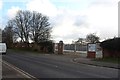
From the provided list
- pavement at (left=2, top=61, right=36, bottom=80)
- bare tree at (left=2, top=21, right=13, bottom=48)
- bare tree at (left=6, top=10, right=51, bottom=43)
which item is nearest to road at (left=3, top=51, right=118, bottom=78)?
A: pavement at (left=2, top=61, right=36, bottom=80)

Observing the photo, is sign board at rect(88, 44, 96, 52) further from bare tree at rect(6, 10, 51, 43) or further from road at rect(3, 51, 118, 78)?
bare tree at rect(6, 10, 51, 43)

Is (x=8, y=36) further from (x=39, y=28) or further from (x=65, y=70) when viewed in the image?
(x=65, y=70)

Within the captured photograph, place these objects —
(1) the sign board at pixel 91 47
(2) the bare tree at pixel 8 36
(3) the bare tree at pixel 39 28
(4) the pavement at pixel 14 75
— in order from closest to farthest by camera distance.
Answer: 1. (4) the pavement at pixel 14 75
2. (1) the sign board at pixel 91 47
3. (3) the bare tree at pixel 39 28
4. (2) the bare tree at pixel 8 36

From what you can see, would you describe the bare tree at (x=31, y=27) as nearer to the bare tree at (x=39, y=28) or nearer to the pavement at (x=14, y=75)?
the bare tree at (x=39, y=28)

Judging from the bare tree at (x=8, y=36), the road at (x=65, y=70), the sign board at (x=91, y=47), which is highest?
the bare tree at (x=8, y=36)

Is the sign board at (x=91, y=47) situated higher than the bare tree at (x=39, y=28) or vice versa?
the bare tree at (x=39, y=28)

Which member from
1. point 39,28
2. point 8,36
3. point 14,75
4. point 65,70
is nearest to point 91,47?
point 65,70

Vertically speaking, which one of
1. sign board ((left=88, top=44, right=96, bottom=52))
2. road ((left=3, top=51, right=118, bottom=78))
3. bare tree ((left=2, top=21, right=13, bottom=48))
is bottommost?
road ((left=3, top=51, right=118, bottom=78))

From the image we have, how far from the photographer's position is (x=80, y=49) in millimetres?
63531

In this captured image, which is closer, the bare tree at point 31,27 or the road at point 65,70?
the road at point 65,70

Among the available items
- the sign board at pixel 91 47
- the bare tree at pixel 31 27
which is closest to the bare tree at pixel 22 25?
the bare tree at pixel 31 27

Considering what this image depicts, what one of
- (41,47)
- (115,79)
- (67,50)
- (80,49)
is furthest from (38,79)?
(41,47)

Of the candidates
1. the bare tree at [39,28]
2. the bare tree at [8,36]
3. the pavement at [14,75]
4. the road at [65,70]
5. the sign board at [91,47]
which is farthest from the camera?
the bare tree at [8,36]

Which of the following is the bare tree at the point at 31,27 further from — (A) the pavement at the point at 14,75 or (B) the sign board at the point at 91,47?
(A) the pavement at the point at 14,75
